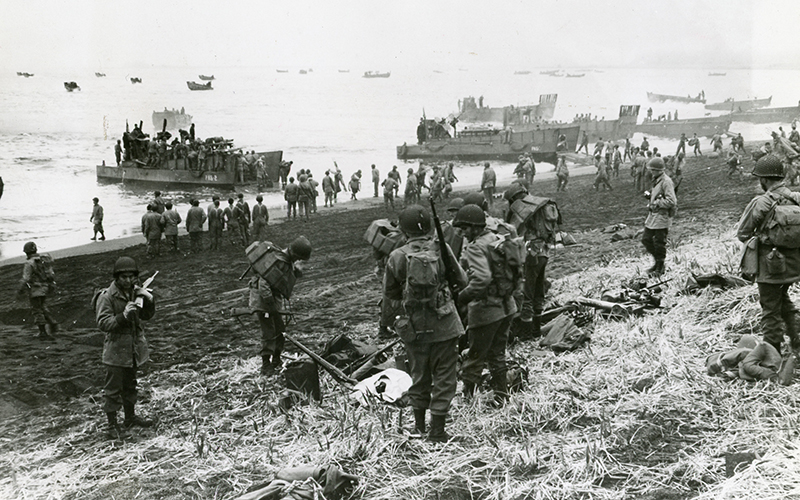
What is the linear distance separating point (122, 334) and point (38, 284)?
4.76 meters

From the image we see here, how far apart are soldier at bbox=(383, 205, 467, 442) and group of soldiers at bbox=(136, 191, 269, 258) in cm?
1113

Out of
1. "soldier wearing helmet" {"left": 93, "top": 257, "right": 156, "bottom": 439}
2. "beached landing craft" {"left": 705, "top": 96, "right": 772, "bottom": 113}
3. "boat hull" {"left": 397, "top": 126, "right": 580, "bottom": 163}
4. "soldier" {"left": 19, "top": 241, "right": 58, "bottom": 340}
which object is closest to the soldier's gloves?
"soldier wearing helmet" {"left": 93, "top": 257, "right": 156, "bottom": 439}

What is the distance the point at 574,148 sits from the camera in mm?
40031

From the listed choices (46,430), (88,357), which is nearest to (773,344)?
(46,430)

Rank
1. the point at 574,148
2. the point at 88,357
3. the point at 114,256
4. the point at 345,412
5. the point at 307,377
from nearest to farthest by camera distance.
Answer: the point at 345,412 → the point at 307,377 → the point at 88,357 → the point at 114,256 → the point at 574,148

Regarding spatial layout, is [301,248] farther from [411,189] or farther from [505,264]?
[411,189]

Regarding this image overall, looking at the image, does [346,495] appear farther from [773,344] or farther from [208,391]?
[773,344]

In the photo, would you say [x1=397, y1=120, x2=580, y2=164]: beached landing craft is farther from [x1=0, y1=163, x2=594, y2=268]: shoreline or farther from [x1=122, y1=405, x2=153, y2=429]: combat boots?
[x1=122, y1=405, x2=153, y2=429]: combat boots

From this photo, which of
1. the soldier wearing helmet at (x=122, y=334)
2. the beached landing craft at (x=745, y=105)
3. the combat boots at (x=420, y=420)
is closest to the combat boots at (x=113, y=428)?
the soldier wearing helmet at (x=122, y=334)

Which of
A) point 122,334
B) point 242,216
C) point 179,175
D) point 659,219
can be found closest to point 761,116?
point 179,175

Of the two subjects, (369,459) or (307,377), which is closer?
(369,459)

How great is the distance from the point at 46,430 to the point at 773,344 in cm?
668

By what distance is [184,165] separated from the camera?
25953 mm

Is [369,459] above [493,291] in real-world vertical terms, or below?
below
